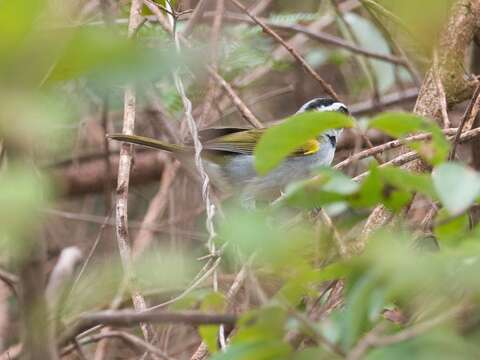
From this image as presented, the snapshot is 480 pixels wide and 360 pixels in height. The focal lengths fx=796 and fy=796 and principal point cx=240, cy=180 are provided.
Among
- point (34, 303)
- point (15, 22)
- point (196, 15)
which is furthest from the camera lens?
point (196, 15)

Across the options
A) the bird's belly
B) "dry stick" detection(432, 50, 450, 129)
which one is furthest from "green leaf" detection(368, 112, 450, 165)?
the bird's belly

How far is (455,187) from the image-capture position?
1.12 metres

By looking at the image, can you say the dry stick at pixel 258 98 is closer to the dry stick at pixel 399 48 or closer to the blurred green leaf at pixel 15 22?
the dry stick at pixel 399 48

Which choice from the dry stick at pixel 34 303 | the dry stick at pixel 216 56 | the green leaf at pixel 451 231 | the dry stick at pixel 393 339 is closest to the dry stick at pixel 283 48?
the dry stick at pixel 216 56

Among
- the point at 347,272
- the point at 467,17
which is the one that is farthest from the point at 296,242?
the point at 467,17

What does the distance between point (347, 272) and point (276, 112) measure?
450 cm

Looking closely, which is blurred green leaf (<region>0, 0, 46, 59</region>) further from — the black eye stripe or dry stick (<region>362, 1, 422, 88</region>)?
the black eye stripe

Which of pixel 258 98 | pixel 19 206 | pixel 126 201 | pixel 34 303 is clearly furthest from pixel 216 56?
pixel 19 206

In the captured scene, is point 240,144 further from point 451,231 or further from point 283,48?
point 451,231

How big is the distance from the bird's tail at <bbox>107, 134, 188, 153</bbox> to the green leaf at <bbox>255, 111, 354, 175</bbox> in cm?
201

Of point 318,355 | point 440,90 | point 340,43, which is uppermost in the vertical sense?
point 318,355

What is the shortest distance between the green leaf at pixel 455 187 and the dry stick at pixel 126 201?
1019mm

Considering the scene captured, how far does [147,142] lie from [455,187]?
244 cm

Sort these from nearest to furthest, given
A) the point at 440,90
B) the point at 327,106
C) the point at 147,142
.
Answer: the point at 440,90, the point at 147,142, the point at 327,106
